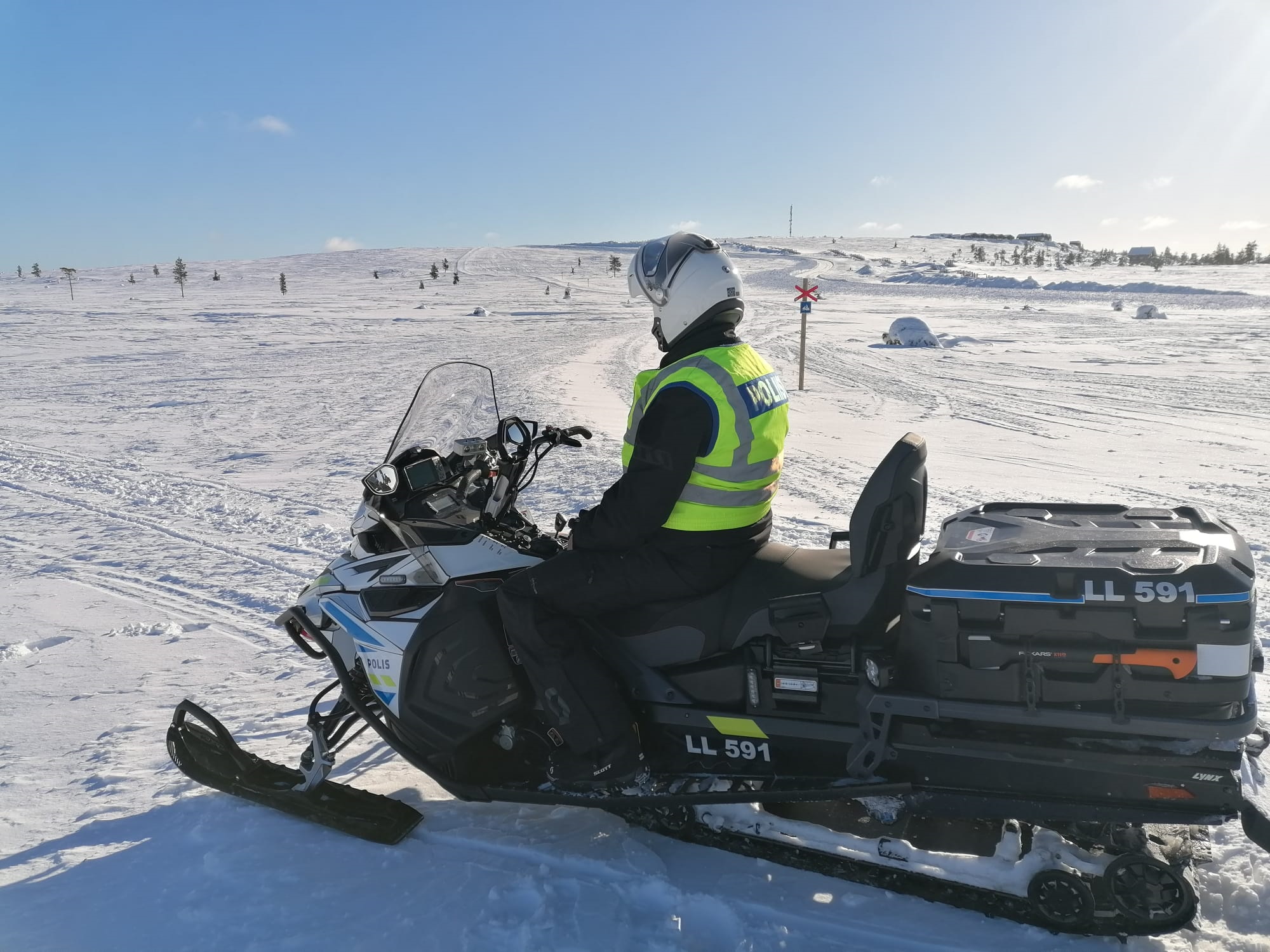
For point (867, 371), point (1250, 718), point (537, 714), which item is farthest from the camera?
point (867, 371)

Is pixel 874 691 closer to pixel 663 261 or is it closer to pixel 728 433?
pixel 728 433

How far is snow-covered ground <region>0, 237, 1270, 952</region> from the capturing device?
8.68 feet

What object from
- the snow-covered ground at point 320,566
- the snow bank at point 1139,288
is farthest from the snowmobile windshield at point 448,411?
the snow bank at point 1139,288

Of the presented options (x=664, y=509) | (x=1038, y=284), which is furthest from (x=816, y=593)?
(x=1038, y=284)

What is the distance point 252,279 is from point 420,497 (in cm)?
6047

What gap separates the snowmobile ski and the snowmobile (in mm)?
11

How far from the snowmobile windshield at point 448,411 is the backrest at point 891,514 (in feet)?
5.12

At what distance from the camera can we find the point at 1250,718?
7.42 ft

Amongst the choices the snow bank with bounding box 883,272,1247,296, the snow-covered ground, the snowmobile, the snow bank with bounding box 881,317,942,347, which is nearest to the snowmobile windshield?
the snowmobile

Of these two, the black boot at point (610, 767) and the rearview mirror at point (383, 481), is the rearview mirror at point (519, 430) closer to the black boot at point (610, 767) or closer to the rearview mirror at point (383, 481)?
the rearview mirror at point (383, 481)

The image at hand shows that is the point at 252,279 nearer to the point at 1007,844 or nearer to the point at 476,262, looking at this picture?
the point at 476,262

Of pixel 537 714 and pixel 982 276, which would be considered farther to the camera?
pixel 982 276

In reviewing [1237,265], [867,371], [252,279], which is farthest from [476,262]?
[867,371]

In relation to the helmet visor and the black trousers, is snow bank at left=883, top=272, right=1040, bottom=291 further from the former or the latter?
the black trousers
